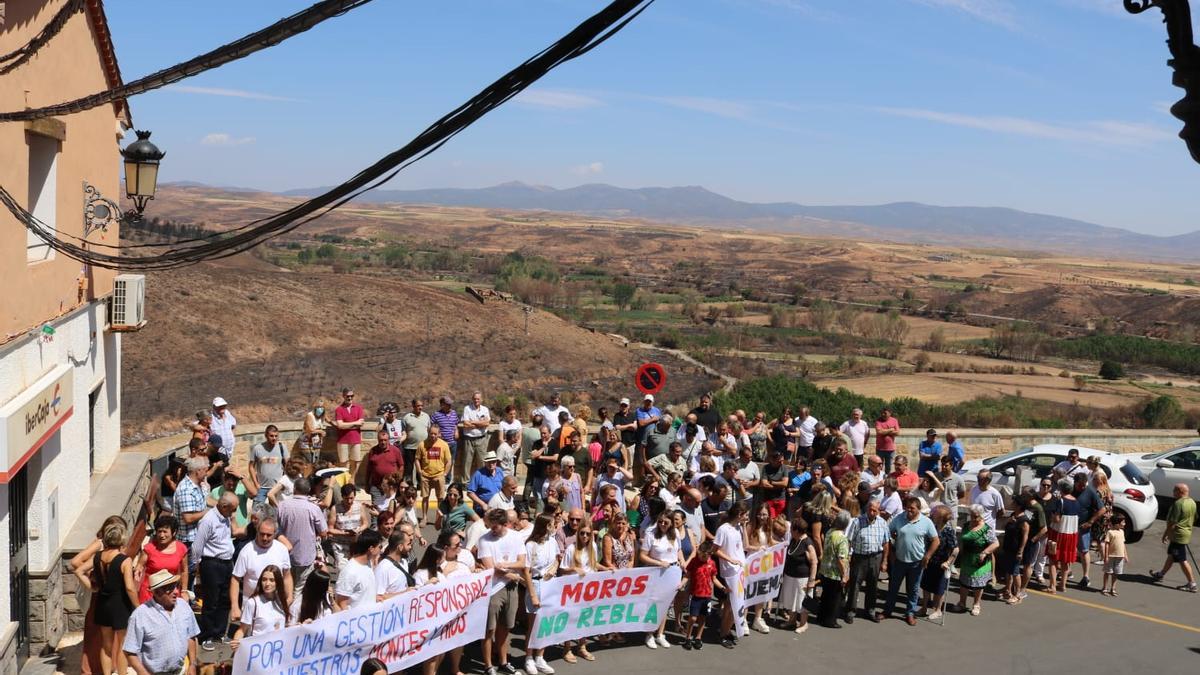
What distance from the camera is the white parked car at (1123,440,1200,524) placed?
17969mm

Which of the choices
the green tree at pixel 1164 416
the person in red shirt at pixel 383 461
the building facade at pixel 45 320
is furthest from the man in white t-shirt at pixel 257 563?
the green tree at pixel 1164 416

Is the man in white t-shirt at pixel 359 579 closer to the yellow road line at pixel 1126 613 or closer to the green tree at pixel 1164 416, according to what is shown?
the yellow road line at pixel 1126 613

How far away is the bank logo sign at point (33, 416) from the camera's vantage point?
8.16 meters

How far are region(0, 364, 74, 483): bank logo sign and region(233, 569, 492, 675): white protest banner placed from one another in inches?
86.1

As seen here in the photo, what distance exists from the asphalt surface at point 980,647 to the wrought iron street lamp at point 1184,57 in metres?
7.86

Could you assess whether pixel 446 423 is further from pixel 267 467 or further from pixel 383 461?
pixel 267 467

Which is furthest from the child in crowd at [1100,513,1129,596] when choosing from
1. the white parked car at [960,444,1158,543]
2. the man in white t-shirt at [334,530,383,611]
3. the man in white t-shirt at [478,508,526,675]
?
the man in white t-shirt at [334,530,383,611]

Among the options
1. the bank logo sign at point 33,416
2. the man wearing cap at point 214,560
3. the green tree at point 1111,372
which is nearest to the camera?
the bank logo sign at point 33,416

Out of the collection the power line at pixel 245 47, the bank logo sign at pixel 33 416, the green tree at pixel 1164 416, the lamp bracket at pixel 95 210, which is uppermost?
the power line at pixel 245 47

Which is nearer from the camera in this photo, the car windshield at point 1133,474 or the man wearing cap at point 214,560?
the man wearing cap at point 214,560

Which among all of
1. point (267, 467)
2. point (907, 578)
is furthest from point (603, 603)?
point (267, 467)

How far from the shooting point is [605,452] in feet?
51.1

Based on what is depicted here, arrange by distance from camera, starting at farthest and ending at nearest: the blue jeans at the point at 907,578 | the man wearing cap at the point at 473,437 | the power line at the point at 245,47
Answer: the man wearing cap at the point at 473,437 < the blue jeans at the point at 907,578 < the power line at the point at 245,47

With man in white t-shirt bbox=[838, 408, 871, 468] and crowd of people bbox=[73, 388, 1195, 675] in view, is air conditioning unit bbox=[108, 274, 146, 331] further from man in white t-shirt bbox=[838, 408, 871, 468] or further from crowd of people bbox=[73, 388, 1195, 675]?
man in white t-shirt bbox=[838, 408, 871, 468]
